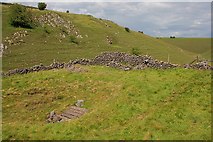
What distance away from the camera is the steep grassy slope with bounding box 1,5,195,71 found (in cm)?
6775

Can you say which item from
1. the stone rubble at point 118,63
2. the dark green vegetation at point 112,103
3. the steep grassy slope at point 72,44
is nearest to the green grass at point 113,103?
the dark green vegetation at point 112,103

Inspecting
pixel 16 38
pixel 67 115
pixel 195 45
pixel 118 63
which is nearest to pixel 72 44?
pixel 16 38

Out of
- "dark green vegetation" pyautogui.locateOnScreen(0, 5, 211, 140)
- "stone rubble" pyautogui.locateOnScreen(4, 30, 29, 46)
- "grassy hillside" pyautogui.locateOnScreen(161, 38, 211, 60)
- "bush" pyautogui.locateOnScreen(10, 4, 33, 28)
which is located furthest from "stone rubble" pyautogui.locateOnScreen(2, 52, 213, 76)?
"grassy hillside" pyautogui.locateOnScreen(161, 38, 211, 60)

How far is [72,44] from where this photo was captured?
82.8 m

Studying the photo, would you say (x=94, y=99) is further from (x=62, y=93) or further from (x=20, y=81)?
(x=20, y=81)

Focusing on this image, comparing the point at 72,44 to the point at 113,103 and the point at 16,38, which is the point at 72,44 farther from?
the point at 113,103

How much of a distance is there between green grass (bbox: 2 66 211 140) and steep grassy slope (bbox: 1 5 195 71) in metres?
22.3

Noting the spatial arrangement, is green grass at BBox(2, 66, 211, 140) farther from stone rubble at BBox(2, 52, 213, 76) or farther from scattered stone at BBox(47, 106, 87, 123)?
stone rubble at BBox(2, 52, 213, 76)

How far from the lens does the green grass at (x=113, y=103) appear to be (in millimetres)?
25922

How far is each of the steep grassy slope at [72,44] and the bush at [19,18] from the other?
6.12 ft

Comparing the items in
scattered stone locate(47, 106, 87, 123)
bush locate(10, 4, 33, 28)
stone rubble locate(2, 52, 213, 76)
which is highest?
bush locate(10, 4, 33, 28)

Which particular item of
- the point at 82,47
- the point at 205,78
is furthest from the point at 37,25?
the point at 205,78

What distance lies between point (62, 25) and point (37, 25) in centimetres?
868

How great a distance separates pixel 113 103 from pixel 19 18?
58719mm
